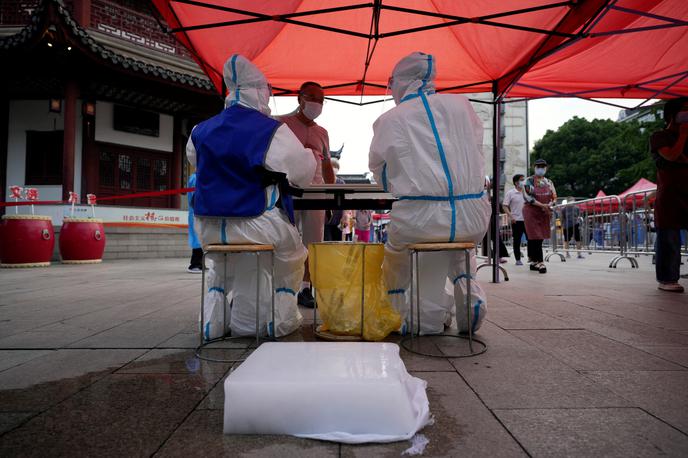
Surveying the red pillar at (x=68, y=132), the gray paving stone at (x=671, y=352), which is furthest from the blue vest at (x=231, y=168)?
the red pillar at (x=68, y=132)

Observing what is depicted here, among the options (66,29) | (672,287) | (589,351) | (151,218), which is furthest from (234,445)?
(151,218)

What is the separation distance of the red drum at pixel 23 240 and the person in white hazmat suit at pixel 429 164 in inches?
331

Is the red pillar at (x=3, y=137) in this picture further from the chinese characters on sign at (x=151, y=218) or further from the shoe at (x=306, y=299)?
the shoe at (x=306, y=299)

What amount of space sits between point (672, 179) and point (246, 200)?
4345 millimetres

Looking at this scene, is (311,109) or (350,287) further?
(311,109)

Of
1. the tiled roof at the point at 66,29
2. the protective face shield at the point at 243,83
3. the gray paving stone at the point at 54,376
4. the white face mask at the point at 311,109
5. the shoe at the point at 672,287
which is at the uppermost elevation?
the tiled roof at the point at 66,29

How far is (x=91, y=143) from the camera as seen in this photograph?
11883 millimetres

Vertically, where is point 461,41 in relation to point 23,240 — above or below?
above

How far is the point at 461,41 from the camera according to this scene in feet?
14.8

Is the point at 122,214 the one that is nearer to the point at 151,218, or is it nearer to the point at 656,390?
the point at 151,218

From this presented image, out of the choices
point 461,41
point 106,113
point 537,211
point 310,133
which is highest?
point 106,113

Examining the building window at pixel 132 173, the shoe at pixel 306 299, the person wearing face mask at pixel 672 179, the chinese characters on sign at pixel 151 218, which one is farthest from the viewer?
the building window at pixel 132 173

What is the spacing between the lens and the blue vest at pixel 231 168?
248 cm

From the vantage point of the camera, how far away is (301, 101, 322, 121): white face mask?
3.64m
